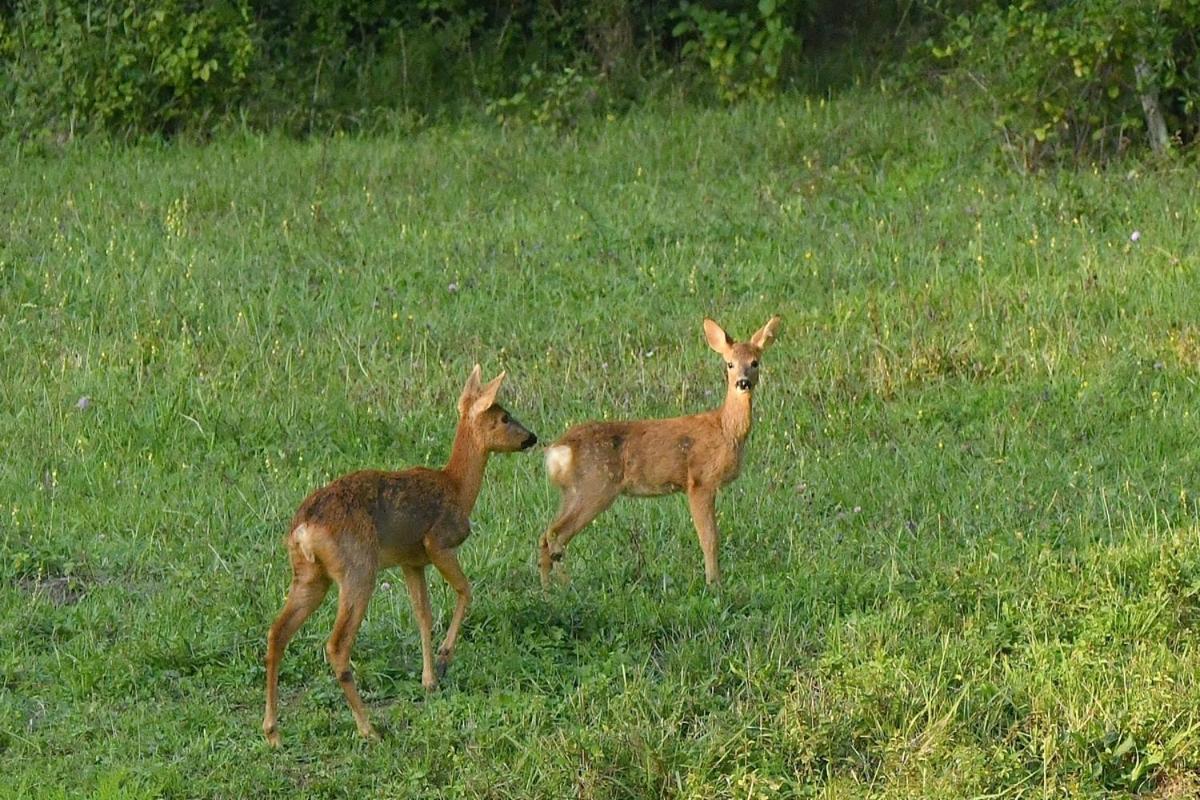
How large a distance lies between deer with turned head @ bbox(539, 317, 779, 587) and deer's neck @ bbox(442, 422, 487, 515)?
2.33ft

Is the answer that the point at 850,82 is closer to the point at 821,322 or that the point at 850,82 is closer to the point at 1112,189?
the point at 1112,189

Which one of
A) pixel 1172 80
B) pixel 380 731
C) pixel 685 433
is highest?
pixel 1172 80

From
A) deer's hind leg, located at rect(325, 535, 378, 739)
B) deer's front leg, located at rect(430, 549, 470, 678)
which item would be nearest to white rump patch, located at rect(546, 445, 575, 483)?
deer's front leg, located at rect(430, 549, 470, 678)

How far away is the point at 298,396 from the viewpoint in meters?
10.6

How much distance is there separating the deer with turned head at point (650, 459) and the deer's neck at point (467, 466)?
71 centimetres

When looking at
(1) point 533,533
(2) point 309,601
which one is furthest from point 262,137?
(2) point 309,601

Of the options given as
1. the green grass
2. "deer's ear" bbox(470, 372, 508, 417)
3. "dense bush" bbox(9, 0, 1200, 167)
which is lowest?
the green grass

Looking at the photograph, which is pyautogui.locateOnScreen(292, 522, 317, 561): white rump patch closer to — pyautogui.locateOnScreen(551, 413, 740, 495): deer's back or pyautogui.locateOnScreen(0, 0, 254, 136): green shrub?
pyautogui.locateOnScreen(551, 413, 740, 495): deer's back

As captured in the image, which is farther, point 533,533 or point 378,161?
point 378,161

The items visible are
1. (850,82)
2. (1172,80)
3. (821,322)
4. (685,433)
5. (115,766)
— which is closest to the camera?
(115,766)

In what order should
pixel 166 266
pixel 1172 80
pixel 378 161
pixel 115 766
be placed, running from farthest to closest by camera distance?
pixel 378 161 → pixel 1172 80 → pixel 166 266 → pixel 115 766

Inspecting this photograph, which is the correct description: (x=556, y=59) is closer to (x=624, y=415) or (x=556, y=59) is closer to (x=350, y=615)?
(x=624, y=415)

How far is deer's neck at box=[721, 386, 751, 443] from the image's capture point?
8.85 m

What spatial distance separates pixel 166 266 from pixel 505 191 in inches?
106
